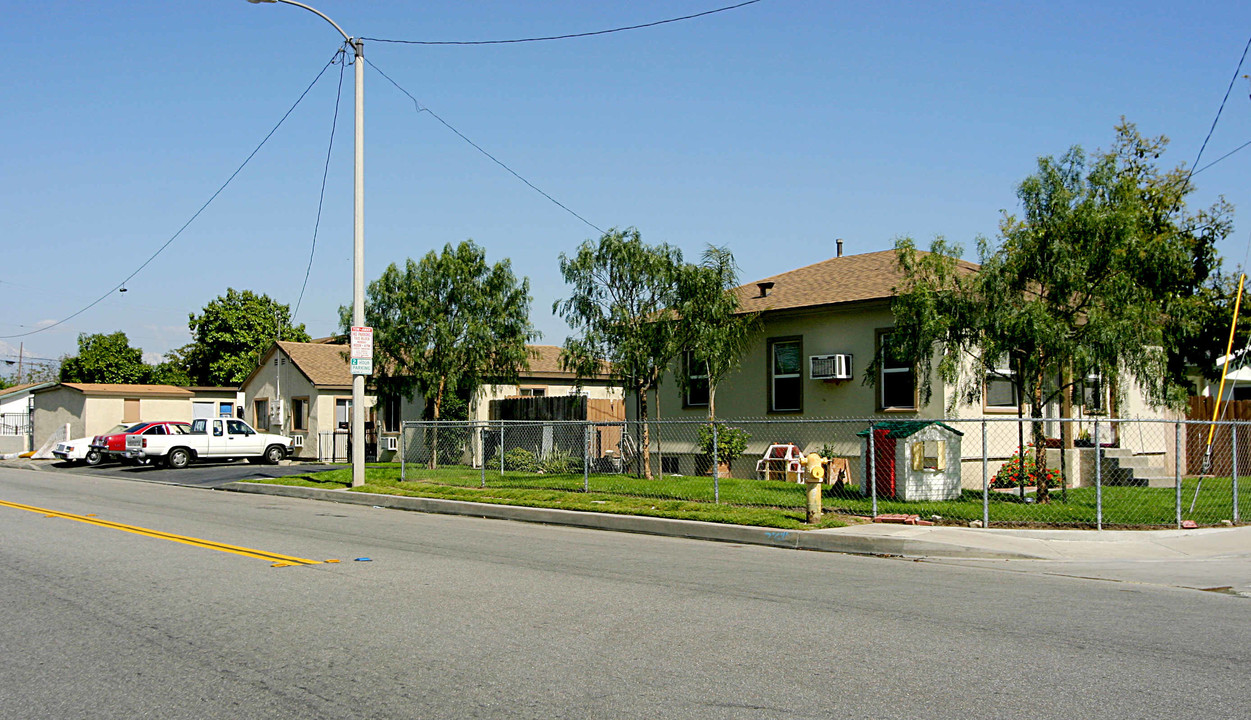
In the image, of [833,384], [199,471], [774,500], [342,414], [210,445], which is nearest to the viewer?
[774,500]

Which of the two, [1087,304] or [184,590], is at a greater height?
[1087,304]

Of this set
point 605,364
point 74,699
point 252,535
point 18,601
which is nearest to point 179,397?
point 605,364

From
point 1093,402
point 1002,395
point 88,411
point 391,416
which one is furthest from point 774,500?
point 88,411

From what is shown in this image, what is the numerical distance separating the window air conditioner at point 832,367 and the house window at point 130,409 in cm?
3628

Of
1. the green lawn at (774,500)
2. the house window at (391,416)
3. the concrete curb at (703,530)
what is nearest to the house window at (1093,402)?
the green lawn at (774,500)

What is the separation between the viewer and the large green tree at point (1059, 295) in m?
14.6

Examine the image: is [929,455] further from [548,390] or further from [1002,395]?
[548,390]

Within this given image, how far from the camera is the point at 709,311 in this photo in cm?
2041

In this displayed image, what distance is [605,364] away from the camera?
73.4ft

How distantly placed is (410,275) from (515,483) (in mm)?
7753

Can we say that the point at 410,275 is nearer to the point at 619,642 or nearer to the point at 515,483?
the point at 515,483

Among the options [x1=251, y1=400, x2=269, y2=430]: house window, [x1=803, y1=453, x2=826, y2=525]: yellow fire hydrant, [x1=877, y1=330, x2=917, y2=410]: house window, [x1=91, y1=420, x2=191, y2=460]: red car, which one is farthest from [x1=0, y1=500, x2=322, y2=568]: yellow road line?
[x1=251, y1=400, x2=269, y2=430]: house window

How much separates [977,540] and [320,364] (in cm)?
2982

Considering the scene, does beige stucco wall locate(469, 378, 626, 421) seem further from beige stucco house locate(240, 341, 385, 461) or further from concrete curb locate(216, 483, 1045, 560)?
concrete curb locate(216, 483, 1045, 560)
